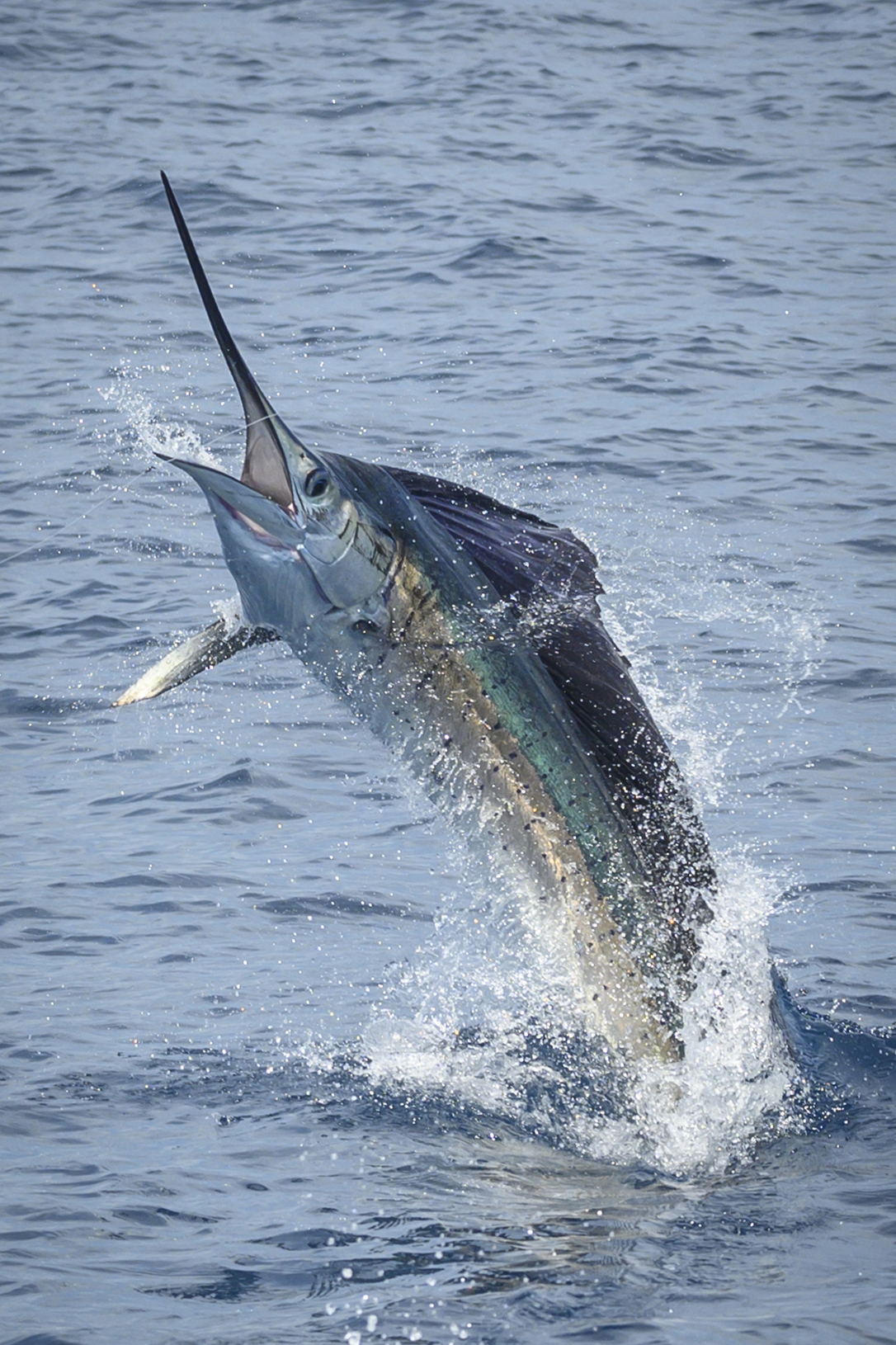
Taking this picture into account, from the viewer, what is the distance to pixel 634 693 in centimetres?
511

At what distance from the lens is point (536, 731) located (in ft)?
16.4

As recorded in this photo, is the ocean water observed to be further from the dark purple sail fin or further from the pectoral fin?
the pectoral fin

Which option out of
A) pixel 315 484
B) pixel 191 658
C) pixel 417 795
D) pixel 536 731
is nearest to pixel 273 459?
pixel 315 484

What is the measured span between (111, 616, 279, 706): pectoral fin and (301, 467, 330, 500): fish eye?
411mm

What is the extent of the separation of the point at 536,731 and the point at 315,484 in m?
0.93

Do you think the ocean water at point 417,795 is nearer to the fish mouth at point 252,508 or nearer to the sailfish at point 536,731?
the sailfish at point 536,731

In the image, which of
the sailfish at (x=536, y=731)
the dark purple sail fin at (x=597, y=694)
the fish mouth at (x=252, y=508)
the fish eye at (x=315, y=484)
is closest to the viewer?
the fish mouth at (x=252, y=508)

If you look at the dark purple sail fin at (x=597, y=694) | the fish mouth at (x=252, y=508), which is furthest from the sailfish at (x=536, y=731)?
the fish mouth at (x=252, y=508)

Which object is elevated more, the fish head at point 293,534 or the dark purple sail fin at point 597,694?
the fish head at point 293,534

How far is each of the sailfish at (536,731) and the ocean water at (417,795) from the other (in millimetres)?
153

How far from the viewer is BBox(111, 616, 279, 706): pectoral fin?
4746 mm

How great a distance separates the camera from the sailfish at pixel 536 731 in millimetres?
4918

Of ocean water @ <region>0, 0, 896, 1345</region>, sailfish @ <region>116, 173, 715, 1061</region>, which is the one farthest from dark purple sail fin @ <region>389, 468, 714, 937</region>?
ocean water @ <region>0, 0, 896, 1345</region>

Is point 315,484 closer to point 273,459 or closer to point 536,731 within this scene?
point 273,459
